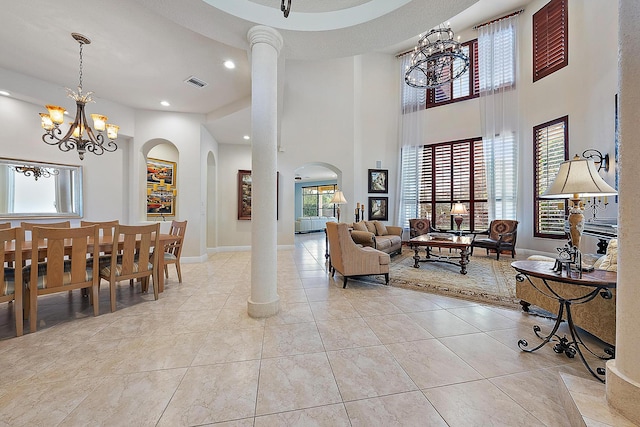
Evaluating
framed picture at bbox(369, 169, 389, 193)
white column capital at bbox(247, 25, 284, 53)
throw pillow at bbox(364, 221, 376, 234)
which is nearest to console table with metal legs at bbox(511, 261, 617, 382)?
white column capital at bbox(247, 25, 284, 53)

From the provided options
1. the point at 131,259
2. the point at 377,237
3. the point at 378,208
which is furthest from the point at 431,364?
the point at 378,208

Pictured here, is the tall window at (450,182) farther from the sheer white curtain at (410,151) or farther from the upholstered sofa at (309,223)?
the upholstered sofa at (309,223)

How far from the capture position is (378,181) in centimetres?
746

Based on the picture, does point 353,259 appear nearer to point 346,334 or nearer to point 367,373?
point 346,334

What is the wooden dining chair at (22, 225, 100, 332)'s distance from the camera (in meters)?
2.22

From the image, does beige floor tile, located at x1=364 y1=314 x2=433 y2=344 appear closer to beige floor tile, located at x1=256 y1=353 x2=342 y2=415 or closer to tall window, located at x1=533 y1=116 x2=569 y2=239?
beige floor tile, located at x1=256 y1=353 x2=342 y2=415

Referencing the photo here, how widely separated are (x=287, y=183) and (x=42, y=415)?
6014mm

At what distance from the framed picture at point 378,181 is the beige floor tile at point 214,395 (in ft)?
20.8

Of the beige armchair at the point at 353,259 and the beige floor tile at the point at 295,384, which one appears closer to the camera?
the beige floor tile at the point at 295,384

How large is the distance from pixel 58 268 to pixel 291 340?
91.7 inches

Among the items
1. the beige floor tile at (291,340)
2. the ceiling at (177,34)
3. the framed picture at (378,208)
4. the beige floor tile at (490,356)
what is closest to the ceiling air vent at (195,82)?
the ceiling at (177,34)

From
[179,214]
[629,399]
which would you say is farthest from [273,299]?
[179,214]

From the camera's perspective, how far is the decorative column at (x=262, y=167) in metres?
2.46

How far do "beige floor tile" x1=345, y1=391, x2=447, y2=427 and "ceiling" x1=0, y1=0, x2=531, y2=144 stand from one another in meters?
2.96
